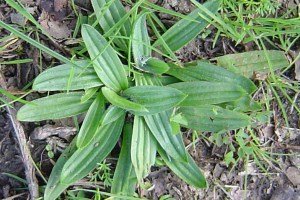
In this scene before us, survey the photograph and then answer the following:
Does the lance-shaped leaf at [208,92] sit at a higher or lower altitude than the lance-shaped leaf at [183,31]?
lower

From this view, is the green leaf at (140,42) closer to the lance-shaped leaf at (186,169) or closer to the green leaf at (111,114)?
the green leaf at (111,114)

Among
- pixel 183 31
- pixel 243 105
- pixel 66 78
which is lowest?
pixel 243 105

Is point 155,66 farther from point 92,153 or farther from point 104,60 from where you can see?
point 92,153

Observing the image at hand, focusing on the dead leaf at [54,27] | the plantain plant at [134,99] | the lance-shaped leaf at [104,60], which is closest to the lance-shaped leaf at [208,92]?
the plantain plant at [134,99]

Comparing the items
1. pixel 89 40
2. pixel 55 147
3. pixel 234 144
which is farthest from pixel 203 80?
pixel 55 147

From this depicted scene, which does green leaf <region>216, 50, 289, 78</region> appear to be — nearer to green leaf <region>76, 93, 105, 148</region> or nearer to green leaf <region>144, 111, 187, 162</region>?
green leaf <region>144, 111, 187, 162</region>

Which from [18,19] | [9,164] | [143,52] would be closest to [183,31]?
[143,52]

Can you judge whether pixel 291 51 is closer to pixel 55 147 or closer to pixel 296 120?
pixel 296 120

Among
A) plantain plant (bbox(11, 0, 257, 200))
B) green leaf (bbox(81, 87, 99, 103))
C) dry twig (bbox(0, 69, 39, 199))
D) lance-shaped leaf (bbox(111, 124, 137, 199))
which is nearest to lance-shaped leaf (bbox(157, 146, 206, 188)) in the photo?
plantain plant (bbox(11, 0, 257, 200))
